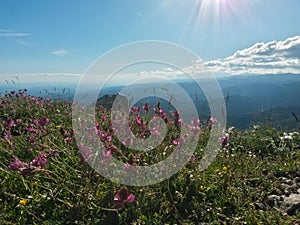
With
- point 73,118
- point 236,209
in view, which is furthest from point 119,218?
point 73,118

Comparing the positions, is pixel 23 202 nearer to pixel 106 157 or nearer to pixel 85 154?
pixel 85 154

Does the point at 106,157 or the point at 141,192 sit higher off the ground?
the point at 106,157

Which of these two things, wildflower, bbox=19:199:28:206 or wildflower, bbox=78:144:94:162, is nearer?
wildflower, bbox=78:144:94:162

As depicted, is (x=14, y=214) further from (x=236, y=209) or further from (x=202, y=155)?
(x=202, y=155)

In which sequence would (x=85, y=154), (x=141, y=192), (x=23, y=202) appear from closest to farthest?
1. (x=85, y=154)
2. (x=23, y=202)
3. (x=141, y=192)

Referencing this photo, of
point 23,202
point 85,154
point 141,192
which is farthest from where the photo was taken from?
point 141,192

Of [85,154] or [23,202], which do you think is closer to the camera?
[85,154]

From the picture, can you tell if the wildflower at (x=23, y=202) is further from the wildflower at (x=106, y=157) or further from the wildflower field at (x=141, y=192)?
the wildflower at (x=106, y=157)

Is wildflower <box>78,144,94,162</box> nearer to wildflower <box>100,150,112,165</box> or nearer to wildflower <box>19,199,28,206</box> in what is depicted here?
wildflower <box>100,150,112,165</box>

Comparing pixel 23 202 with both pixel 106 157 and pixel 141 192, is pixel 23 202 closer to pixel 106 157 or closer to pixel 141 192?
pixel 106 157

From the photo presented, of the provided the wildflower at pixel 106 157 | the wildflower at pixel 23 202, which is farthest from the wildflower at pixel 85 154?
the wildflower at pixel 23 202

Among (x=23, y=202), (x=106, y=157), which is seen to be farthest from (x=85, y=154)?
(x=23, y=202)

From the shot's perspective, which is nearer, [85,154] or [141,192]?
[85,154]

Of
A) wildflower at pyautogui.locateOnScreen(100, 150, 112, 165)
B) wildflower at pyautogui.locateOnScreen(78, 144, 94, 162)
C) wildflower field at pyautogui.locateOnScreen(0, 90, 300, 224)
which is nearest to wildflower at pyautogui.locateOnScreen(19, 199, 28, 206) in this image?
wildflower field at pyautogui.locateOnScreen(0, 90, 300, 224)
